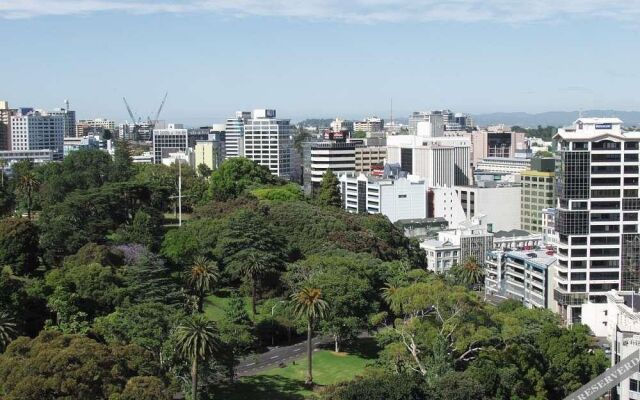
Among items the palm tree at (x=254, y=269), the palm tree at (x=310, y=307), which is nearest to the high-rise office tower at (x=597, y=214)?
the palm tree at (x=254, y=269)

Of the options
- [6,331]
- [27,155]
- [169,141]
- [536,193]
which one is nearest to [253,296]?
[6,331]

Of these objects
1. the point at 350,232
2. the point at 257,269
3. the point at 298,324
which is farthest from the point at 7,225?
the point at 350,232

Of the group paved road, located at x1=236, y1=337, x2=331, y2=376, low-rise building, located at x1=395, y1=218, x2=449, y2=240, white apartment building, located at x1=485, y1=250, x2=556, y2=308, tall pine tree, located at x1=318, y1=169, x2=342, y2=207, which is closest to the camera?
paved road, located at x1=236, y1=337, x2=331, y2=376

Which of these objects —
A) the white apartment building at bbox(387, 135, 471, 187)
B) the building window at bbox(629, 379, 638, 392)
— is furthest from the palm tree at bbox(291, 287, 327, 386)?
the white apartment building at bbox(387, 135, 471, 187)

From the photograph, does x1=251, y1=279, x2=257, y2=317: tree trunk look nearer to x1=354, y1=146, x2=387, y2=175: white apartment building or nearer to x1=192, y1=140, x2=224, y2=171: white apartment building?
x1=354, y1=146, x2=387, y2=175: white apartment building

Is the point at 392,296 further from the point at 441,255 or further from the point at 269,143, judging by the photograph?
the point at 269,143

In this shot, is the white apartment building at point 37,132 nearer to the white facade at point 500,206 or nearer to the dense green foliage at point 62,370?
the white facade at point 500,206
